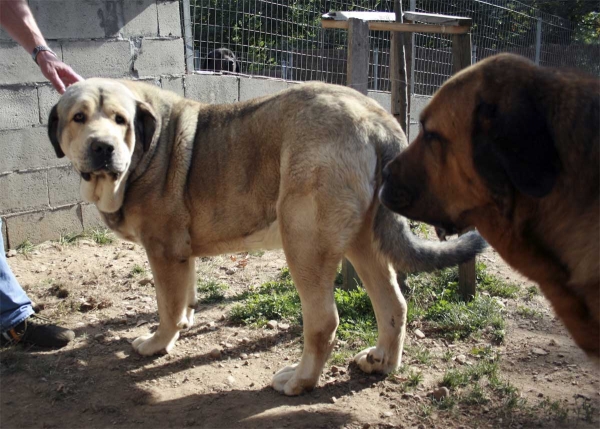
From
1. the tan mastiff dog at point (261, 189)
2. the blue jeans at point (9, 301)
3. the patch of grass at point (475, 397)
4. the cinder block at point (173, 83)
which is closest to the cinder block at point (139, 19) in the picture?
the cinder block at point (173, 83)

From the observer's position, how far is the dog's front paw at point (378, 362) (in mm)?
3959

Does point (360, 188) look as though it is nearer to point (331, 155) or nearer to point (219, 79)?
point (331, 155)

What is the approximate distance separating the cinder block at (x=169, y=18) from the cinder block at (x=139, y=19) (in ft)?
0.21

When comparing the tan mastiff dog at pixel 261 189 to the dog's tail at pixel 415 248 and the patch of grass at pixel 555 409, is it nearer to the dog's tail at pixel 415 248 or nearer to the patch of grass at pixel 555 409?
the dog's tail at pixel 415 248

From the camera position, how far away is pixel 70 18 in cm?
629

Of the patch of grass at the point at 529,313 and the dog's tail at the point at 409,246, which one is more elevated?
the dog's tail at the point at 409,246

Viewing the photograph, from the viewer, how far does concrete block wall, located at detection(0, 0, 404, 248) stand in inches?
236

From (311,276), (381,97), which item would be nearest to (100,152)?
(311,276)

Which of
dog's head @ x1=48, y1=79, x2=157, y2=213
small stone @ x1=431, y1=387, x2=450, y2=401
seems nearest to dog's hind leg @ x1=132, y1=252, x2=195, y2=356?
dog's head @ x1=48, y1=79, x2=157, y2=213

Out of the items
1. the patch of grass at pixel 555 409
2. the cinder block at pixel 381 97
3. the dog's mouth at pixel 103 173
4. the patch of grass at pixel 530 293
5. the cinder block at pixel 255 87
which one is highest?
the cinder block at pixel 255 87

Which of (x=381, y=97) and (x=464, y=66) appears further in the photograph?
(x=381, y=97)

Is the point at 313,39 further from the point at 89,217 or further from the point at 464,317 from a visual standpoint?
the point at 464,317

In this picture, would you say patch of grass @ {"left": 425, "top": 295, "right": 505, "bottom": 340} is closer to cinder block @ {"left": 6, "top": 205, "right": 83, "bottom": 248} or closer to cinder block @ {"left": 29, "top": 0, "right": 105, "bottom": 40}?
cinder block @ {"left": 6, "top": 205, "right": 83, "bottom": 248}

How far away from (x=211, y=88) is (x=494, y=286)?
13.3ft
